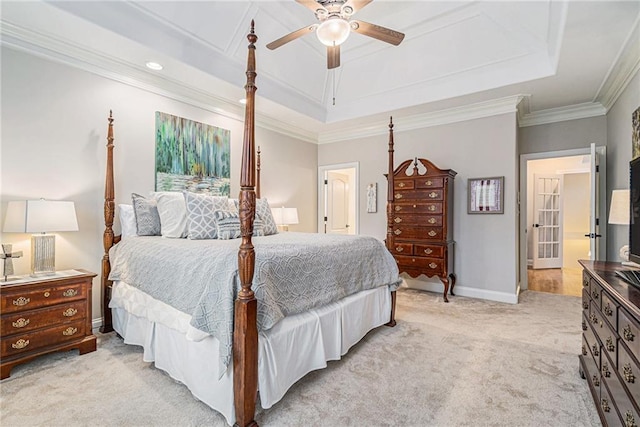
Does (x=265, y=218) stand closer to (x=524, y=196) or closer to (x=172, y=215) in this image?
(x=172, y=215)

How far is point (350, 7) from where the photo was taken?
2.26m

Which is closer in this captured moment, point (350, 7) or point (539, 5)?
point (350, 7)

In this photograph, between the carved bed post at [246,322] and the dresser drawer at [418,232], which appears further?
the dresser drawer at [418,232]

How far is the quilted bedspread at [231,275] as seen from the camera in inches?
66.1

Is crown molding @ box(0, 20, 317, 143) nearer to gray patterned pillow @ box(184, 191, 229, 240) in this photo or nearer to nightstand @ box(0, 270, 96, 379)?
gray patterned pillow @ box(184, 191, 229, 240)

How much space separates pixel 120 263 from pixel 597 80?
17.2ft

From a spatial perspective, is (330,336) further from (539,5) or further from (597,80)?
(597,80)

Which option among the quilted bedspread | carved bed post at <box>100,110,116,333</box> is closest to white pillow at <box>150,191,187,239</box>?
the quilted bedspread

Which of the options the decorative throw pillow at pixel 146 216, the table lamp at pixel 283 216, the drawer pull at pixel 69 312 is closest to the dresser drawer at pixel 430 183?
the table lamp at pixel 283 216

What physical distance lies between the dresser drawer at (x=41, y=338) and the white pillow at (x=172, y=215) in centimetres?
97

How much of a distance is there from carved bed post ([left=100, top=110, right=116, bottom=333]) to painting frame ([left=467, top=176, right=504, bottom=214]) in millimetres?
4380

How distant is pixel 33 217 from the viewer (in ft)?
7.55

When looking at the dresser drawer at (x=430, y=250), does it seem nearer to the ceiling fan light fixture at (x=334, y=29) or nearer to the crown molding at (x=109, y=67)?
the ceiling fan light fixture at (x=334, y=29)

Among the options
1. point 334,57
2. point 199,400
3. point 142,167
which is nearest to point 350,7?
point 334,57
